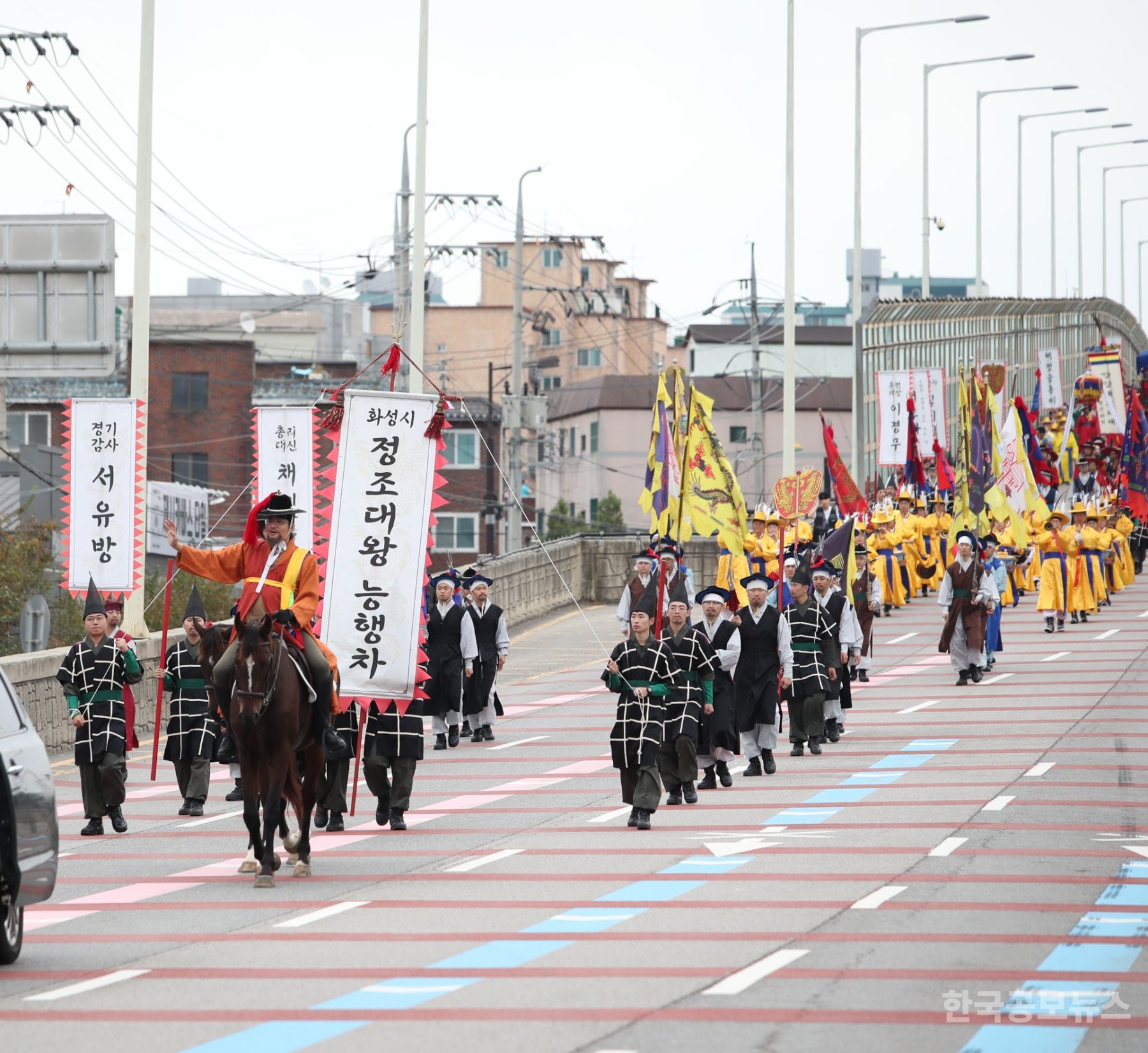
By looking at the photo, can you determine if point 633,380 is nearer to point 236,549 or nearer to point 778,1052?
point 236,549

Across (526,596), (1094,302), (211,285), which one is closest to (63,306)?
(526,596)

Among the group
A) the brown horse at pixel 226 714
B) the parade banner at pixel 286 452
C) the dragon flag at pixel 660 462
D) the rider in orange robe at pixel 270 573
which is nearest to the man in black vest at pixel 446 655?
the parade banner at pixel 286 452

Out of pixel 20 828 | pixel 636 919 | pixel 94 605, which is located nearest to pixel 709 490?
pixel 94 605

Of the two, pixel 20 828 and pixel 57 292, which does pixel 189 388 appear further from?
pixel 20 828

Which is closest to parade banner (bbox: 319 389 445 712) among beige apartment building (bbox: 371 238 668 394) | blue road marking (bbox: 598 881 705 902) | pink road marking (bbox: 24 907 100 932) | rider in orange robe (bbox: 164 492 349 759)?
rider in orange robe (bbox: 164 492 349 759)

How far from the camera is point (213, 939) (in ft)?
35.4

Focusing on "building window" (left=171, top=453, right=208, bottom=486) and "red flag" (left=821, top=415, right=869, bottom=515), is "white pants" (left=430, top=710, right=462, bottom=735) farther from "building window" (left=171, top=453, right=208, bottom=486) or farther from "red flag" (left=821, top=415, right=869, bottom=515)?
"building window" (left=171, top=453, right=208, bottom=486)

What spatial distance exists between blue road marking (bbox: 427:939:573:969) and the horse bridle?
2970 mm

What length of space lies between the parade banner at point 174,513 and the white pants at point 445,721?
1082 inches

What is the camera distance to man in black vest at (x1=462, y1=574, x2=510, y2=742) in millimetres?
23344

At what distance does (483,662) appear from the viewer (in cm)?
2333

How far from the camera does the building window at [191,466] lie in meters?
63.2

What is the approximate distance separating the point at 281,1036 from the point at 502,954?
2089mm

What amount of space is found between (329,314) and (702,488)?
62.5 metres
